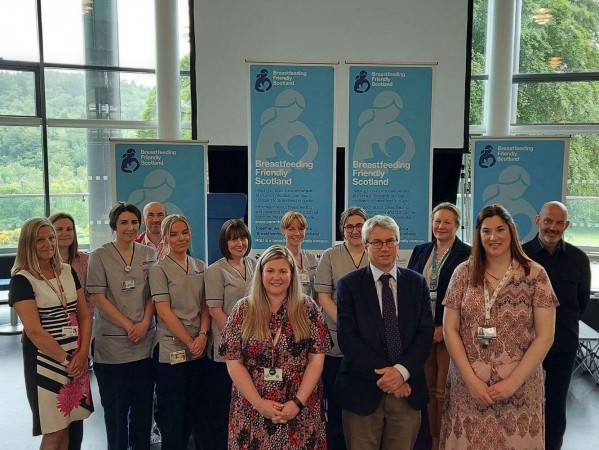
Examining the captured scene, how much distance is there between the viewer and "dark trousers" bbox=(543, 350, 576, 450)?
3021 millimetres

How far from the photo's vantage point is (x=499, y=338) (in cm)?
229

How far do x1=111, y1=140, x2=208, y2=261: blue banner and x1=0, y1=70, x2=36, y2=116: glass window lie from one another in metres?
3.14

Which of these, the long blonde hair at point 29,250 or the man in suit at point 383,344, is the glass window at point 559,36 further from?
the long blonde hair at point 29,250

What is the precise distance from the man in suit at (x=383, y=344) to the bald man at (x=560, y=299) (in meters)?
1.13

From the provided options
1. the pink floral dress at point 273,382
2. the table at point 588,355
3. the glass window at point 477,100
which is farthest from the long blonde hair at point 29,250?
the glass window at point 477,100

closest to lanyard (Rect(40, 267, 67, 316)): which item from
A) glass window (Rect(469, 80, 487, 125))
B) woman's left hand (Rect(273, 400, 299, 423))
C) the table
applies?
woman's left hand (Rect(273, 400, 299, 423))

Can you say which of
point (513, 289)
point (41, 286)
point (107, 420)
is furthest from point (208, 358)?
point (513, 289)

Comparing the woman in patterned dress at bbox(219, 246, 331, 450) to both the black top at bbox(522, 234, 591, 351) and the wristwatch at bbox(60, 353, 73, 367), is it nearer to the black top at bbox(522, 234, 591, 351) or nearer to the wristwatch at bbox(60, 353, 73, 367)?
the wristwatch at bbox(60, 353, 73, 367)

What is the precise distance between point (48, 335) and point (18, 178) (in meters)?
5.11

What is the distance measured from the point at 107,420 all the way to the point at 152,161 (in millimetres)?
2283

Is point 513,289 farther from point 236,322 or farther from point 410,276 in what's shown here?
point 236,322

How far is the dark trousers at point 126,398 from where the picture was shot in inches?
115

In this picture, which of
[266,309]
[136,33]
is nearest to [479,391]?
[266,309]

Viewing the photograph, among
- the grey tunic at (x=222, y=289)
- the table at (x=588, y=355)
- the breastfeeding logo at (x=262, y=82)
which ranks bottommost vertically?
the table at (x=588, y=355)
